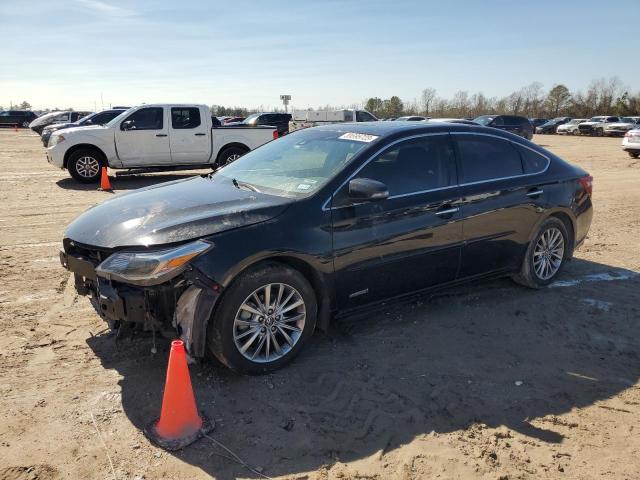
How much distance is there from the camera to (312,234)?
384 centimetres

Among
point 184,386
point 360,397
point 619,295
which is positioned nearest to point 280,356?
point 360,397

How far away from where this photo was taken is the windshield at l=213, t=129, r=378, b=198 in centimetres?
419

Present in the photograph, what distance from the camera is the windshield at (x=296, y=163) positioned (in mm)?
4188

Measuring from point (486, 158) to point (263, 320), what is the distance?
277cm

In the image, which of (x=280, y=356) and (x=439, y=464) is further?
(x=280, y=356)

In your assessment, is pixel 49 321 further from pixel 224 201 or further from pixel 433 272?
pixel 433 272

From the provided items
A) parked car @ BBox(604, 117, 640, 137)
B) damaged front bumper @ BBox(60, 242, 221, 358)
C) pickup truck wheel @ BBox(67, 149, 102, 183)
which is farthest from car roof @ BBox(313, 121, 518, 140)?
parked car @ BBox(604, 117, 640, 137)

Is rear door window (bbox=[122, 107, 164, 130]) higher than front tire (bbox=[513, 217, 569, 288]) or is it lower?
higher

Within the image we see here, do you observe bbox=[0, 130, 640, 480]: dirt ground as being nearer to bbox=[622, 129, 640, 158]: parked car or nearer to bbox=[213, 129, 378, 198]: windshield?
bbox=[213, 129, 378, 198]: windshield

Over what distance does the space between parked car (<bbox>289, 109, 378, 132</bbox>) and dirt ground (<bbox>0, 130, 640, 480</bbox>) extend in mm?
20216

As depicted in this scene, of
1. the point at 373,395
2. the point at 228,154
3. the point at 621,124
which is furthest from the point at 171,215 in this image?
the point at 621,124

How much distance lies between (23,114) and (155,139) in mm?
46237

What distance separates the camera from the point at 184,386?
9.98ft

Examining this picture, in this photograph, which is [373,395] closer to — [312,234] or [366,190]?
[312,234]
